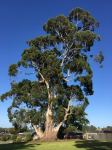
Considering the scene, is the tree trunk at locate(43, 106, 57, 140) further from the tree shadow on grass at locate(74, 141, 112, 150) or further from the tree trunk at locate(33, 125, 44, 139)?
the tree shadow on grass at locate(74, 141, 112, 150)

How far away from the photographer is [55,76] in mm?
52031

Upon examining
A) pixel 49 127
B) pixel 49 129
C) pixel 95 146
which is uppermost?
pixel 49 127

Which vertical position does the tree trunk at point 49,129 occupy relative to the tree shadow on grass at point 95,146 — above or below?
above

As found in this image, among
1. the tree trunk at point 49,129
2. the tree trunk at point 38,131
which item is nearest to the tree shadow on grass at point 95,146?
the tree trunk at point 49,129

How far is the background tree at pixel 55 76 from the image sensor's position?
5216 cm

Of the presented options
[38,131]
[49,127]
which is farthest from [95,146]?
[38,131]

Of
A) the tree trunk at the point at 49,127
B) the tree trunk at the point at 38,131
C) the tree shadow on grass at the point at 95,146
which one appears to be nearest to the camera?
the tree shadow on grass at the point at 95,146

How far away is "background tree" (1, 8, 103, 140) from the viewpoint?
5216 centimetres

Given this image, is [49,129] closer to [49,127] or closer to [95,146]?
[49,127]

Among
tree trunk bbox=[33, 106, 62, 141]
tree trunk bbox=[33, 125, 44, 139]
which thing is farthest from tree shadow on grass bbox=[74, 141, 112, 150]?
tree trunk bbox=[33, 125, 44, 139]

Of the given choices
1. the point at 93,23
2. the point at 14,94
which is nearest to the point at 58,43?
the point at 93,23

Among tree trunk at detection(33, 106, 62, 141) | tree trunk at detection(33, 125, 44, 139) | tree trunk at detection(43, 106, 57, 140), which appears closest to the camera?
tree trunk at detection(33, 106, 62, 141)

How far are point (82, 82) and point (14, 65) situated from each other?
9.79 m

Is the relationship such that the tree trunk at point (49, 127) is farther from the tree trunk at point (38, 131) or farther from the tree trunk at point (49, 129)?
the tree trunk at point (38, 131)
